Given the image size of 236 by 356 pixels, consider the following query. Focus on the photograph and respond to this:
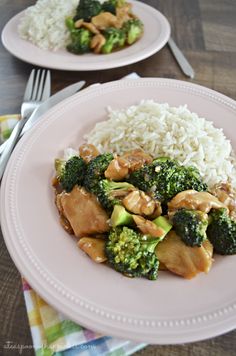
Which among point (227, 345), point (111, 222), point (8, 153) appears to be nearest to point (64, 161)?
point (8, 153)

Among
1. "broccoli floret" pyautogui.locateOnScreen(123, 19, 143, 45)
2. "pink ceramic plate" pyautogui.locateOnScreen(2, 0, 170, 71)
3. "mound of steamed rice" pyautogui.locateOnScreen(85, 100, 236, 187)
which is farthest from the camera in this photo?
"broccoli floret" pyautogui.locateOnScreen(123, 19, 143, 45)

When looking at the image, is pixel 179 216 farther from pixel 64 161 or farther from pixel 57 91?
pixel 57 91

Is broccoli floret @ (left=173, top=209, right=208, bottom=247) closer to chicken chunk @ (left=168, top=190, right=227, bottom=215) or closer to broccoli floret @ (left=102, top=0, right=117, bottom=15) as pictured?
chicken chunk @ (left=168, top=190, right=227, bottom=215)

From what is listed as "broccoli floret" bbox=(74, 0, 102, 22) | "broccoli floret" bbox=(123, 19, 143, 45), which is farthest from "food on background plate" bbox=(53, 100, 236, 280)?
"broccoli floret" bbox=(74, 0, 102, 22)

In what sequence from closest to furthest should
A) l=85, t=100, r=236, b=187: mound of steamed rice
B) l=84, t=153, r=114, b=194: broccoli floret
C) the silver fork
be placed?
1. l=84, t=153, r=114, b=194: broccoli floret
2. l=85, t=100, r=236, b=187: mound of steamed rice
3. the silver fork

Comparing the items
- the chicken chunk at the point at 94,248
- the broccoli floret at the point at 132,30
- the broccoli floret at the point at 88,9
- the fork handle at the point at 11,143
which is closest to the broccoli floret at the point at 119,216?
the chicken chunk at the point at 94,248
